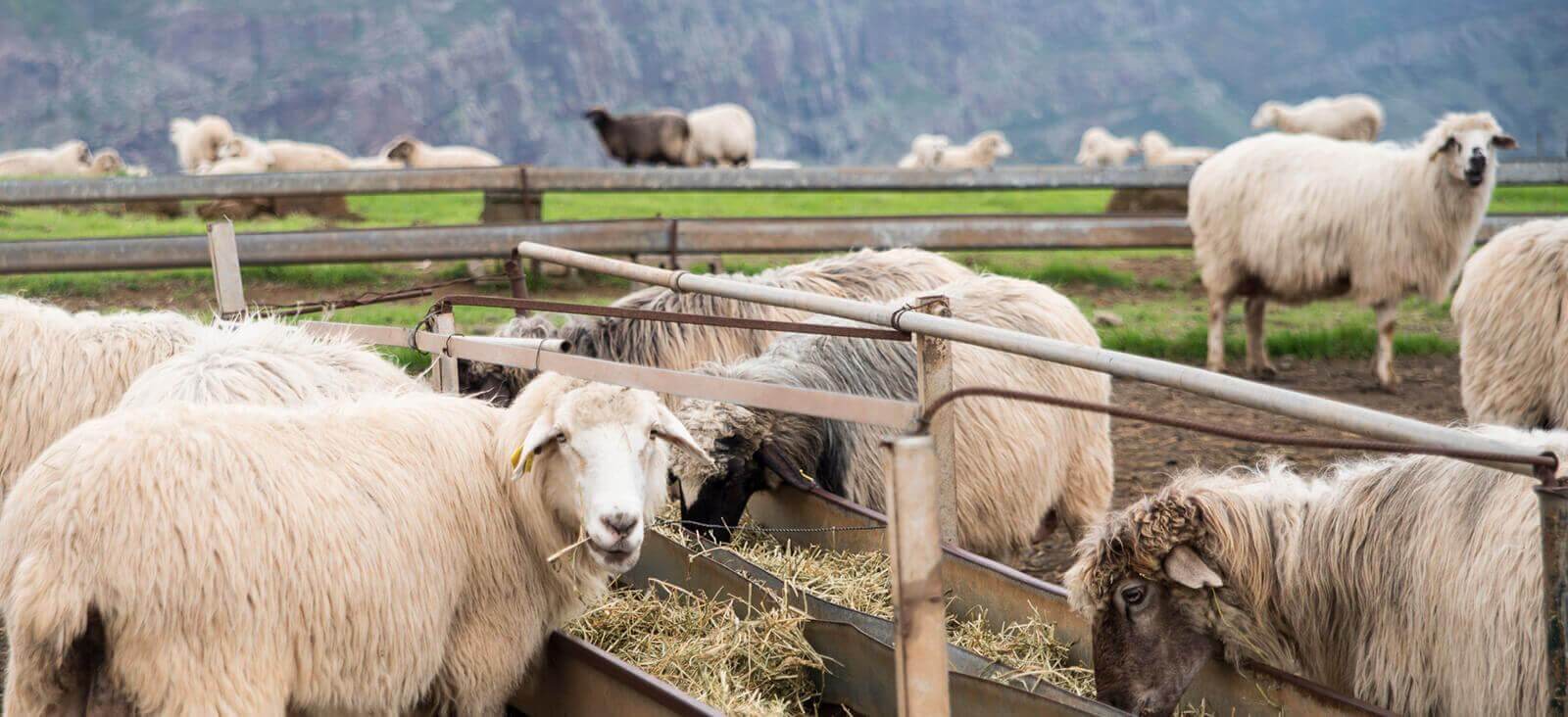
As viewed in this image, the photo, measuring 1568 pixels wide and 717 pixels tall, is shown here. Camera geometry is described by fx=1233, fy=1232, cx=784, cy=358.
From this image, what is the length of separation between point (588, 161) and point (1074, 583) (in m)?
72.3

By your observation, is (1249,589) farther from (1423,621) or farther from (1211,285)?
(1211,285)

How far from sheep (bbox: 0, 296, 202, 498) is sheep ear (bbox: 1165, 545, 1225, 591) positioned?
131 inches

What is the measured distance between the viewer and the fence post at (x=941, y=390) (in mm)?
3343

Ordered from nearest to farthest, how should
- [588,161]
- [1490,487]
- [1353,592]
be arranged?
[1490,487] → [1353,592] → [588,161]

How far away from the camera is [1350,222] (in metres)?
8.16

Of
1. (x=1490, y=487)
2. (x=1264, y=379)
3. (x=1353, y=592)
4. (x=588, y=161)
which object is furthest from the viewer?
(x=588, y=161)

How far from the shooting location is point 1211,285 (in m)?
8.69

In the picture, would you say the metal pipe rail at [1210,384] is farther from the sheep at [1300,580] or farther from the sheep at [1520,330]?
the sheep at [1520,330]

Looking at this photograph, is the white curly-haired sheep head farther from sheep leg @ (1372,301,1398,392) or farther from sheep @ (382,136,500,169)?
sheep @ (382,136,500,169)

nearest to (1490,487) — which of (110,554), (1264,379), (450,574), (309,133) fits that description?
(450,574)

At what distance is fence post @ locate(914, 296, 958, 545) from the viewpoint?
334cm

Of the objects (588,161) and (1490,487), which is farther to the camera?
(588,161)

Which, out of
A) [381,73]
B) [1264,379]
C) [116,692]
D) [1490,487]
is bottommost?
[1264,379]

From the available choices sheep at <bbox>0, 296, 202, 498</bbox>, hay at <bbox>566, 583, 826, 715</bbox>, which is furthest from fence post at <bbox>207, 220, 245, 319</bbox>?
hay at <bbox>566, 583, 826, 715</bbox>
